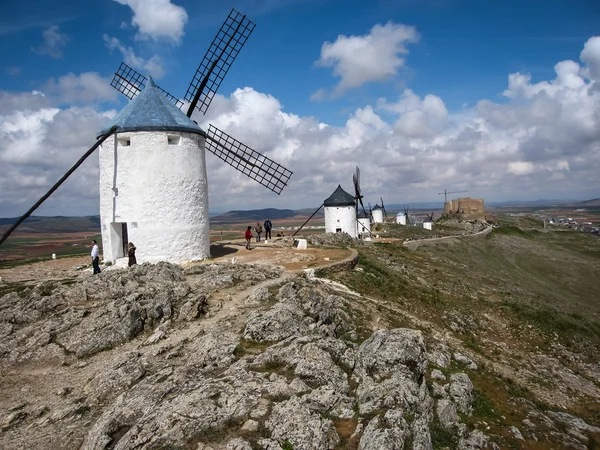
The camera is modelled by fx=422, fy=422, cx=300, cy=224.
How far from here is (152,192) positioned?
19938mm

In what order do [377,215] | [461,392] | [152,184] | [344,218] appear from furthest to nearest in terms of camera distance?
[377,215], [344,218], [152,184], [461,392]

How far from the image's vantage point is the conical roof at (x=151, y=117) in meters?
20.1

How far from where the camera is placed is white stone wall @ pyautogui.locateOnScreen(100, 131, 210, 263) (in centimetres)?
2000

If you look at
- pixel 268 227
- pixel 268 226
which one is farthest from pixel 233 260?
pixel 268 227

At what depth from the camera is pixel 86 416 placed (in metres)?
9.38

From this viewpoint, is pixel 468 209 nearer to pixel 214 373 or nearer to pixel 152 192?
pixel 152 192

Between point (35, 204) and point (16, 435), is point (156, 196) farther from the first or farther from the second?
point (16, 435)

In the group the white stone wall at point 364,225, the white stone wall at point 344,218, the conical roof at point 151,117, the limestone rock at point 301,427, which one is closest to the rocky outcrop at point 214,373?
the limestone rock at point 301,427

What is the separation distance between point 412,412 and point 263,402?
3.08m

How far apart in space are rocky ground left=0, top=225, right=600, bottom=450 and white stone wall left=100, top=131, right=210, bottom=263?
363 centimetres

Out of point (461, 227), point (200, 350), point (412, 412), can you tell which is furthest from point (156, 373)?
point (461, 227)

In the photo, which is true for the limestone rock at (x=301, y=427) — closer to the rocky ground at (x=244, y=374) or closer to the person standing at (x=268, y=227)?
the rocky ground at (x=244, y=374)

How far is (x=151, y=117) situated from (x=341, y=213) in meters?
26.1

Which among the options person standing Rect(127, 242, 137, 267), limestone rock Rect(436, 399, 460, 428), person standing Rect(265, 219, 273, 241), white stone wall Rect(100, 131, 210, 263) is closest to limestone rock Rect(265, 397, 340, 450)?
limestone rock Rect(436, 399, 460, 428)
